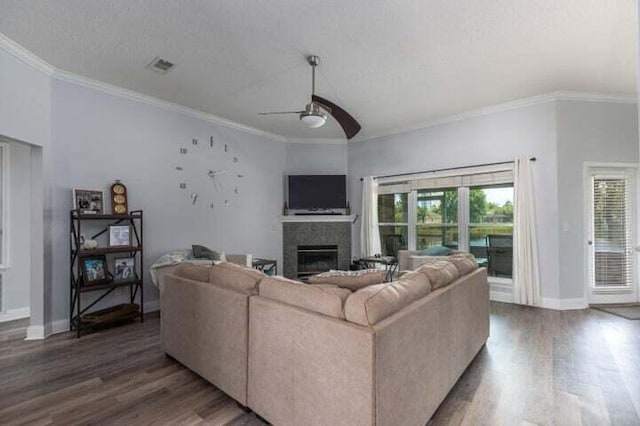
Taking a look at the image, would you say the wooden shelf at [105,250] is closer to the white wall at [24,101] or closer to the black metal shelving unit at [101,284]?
the black metal shelving unit at [101,284]

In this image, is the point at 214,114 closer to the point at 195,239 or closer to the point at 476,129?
the point at 195,239

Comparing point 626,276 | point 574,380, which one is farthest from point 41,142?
point 626,276

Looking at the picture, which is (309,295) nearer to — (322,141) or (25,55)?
(25,55)

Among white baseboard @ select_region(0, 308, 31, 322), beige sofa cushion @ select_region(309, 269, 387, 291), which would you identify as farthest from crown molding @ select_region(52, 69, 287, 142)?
beige sofa cushion @ select_region(309, 269, 387, 291)

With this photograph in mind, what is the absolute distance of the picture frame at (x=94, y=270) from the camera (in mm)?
3482

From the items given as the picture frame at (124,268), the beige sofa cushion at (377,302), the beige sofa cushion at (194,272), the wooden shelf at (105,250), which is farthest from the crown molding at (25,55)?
the beige sofa cushion at (377,302)

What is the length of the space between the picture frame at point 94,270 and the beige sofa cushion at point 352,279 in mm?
2884

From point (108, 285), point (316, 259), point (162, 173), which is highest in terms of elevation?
point (162, 173)

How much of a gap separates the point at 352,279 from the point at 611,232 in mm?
4648

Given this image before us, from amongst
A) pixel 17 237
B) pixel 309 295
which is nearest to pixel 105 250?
pixel 17 237

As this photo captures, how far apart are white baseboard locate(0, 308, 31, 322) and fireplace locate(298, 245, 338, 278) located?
13.3 feet

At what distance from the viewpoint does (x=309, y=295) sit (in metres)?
1.77

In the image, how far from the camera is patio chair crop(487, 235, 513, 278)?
475 centimetres

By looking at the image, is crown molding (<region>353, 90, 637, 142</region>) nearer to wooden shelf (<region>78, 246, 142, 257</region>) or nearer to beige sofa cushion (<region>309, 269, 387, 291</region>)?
beige sofa cushion (<region>309, 269, 387, 291</region>)
